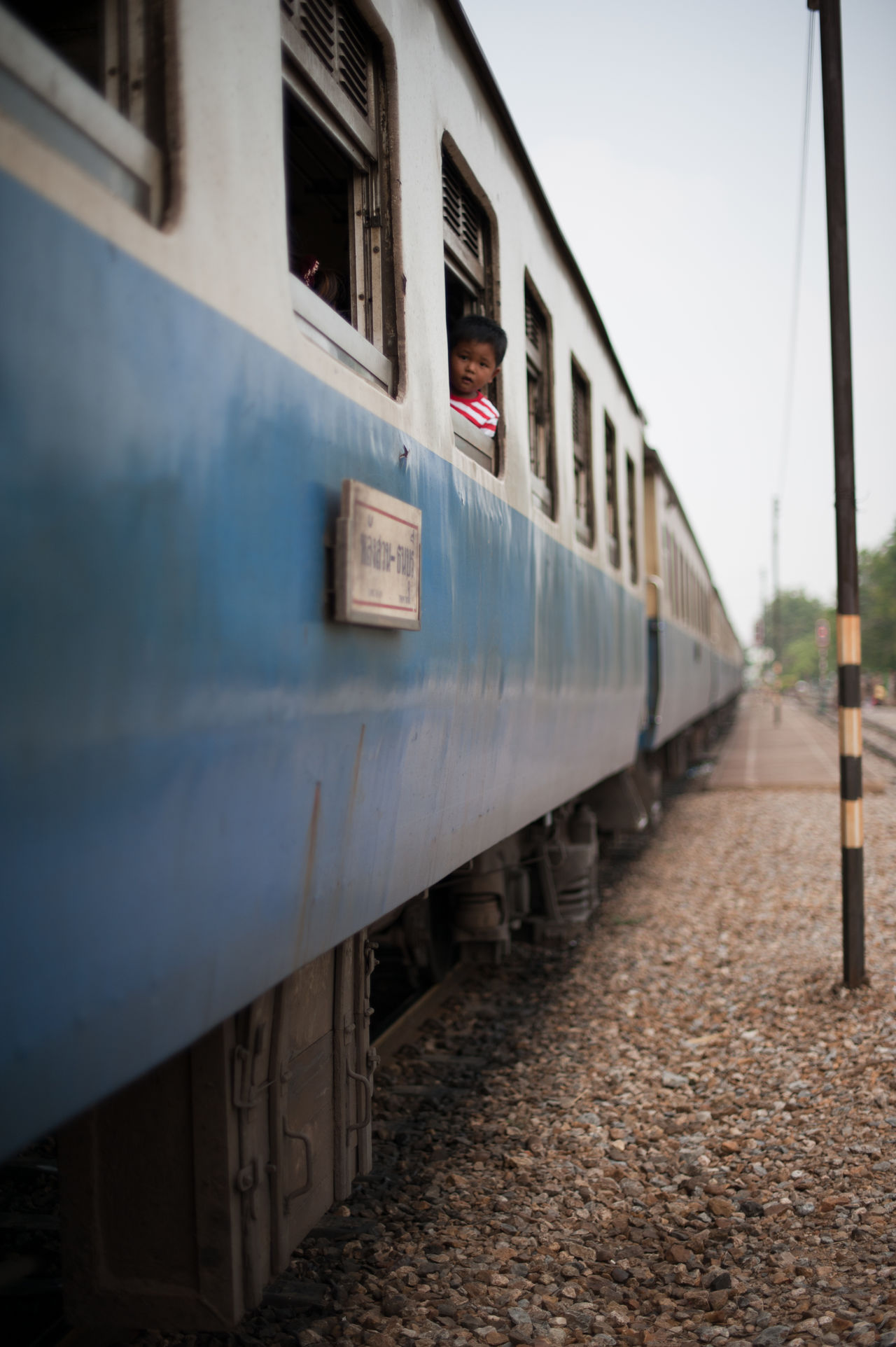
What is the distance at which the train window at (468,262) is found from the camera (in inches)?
121

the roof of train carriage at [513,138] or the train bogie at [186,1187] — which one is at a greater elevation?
the roof of train carriage at [513,138]

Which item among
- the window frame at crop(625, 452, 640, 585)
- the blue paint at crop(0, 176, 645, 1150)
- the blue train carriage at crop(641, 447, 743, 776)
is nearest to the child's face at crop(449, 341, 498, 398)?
the blue paint at crop(0, 176, 645, 1150)

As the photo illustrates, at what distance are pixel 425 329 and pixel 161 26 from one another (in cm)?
117

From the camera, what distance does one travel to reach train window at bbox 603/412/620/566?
6.11m

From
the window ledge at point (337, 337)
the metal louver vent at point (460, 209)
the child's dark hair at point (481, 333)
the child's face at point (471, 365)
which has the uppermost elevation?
the metal louver vent at point (460, 209)

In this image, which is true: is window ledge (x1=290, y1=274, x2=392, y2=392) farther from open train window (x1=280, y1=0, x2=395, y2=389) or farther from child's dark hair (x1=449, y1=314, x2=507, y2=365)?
child's dark hair (x1=449, y1=314, x2=507, y2=365)

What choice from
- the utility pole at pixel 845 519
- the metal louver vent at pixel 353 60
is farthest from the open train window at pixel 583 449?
the metal louver vent at pixel 353 60

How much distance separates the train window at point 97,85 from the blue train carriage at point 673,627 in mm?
7033

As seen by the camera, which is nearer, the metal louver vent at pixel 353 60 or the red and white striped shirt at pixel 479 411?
the metal louver vent at pixel 353 60

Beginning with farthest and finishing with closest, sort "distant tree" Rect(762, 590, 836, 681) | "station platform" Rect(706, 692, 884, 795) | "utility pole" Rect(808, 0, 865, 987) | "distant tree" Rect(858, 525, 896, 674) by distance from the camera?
"distant tree" Rect(762, 590, 836, 681)
"distant tree" Rect(858, 525, 896, 674)
"station platform" Rect(706, 692, 884, 795)
"utility pole" Rect(808, 0, 865, 987)

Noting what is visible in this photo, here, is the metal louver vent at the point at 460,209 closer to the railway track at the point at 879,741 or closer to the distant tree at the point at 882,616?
the railway track at the point at 879,741

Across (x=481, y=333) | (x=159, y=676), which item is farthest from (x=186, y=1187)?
(x=481, y=333)

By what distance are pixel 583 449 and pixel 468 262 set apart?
90.8 inches

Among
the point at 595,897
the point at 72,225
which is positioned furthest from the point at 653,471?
the point at 72,225
